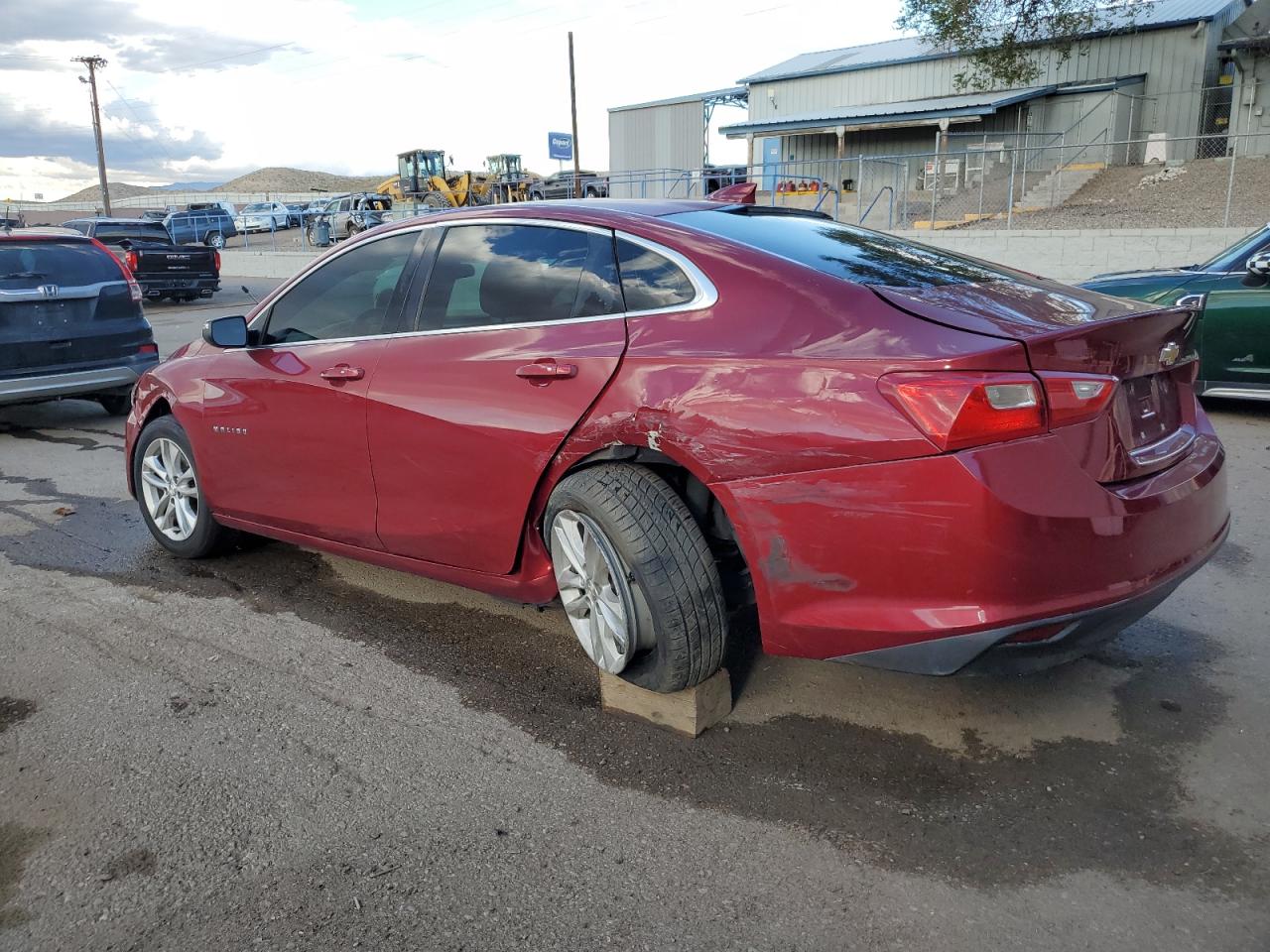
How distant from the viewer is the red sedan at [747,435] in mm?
2680

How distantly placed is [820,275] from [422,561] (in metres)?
1.87

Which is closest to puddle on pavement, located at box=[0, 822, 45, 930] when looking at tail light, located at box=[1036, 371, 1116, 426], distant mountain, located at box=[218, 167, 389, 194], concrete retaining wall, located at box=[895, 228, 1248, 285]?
tail light, located at box=[1036, 371, 1116, 426]

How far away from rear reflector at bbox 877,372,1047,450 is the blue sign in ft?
140

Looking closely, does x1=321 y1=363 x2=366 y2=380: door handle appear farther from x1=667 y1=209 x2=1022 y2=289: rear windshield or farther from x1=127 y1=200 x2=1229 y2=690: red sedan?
x1=667 y1=209 x2=1022 y2=289: rear windshield

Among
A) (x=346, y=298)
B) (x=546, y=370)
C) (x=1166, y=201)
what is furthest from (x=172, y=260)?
(x=1166, y=201)

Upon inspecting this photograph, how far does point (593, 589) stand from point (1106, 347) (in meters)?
1.67

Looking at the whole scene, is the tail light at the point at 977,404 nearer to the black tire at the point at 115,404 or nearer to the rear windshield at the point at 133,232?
the black tire at the point at 115,404

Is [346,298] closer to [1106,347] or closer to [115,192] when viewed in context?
[1106,347]

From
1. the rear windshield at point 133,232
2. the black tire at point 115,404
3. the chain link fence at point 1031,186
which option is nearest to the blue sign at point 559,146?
the chain link fence at point 1031,186

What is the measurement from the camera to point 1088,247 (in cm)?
1797

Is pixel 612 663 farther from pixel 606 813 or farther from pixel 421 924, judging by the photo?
pixel 421 924

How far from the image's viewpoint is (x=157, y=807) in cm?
299

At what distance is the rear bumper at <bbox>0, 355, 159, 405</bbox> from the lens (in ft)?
27.1

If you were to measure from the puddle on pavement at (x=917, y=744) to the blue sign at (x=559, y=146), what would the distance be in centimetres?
4116
